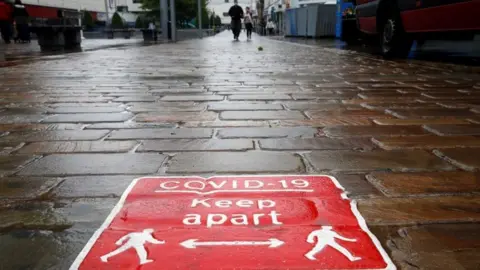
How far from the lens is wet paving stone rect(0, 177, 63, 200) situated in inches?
74.0

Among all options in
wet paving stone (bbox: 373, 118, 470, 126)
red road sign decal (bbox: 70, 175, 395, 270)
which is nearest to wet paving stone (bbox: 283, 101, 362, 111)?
wet paving stone (bbox: 373, 118, 470, 126)

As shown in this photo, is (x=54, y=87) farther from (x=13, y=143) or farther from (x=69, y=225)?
(x=69, y=225)

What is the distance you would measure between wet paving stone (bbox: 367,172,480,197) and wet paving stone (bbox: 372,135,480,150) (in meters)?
0.49

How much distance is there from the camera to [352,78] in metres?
5.98

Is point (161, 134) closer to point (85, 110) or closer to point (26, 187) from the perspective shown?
point (26, 187)

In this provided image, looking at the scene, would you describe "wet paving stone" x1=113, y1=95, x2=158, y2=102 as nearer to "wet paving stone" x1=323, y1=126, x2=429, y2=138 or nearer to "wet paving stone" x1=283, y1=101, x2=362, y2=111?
"wet paving stone" x1=283, y1=101, x2=362, y2=111

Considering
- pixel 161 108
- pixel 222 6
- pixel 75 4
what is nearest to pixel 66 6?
pixel 75 4

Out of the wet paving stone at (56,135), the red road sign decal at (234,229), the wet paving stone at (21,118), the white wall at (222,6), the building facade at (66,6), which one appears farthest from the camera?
the white wall at (222,6)

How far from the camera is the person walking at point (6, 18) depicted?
61.4 ft

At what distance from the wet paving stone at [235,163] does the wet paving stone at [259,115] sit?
1008 millimetres

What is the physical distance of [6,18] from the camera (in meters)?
19.5

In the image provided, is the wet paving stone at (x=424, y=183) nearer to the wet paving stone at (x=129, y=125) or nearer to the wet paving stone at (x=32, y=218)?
the wet paving stone at (x=32, y=218)

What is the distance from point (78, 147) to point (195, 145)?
0.68 m

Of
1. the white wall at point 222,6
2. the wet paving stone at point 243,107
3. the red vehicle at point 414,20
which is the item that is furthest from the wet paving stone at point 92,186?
the white wall at point 222,6
